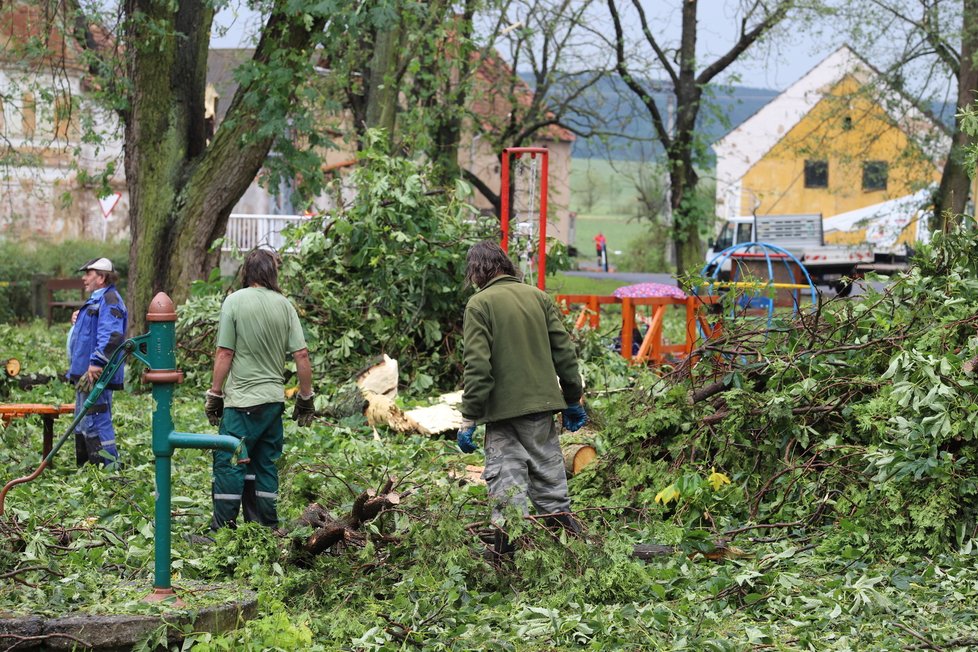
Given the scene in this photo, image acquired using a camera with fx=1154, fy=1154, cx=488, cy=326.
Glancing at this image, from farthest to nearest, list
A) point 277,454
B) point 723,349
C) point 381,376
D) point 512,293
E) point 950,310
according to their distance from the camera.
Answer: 1. point 381,376
2. point 723,349
3. point 950,310
4. point 277,454
5. point 512,293

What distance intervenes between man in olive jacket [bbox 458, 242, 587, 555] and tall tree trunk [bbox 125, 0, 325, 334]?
23.8 feet

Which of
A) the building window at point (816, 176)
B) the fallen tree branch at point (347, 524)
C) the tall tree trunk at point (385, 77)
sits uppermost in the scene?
the building window at point (816, 176)

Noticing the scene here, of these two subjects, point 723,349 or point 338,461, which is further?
point 338,461

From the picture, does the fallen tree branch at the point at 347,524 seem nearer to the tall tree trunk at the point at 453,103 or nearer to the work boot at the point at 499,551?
the work boot at the point at 499,551

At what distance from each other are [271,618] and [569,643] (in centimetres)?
124

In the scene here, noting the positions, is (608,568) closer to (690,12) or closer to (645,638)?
(645,638)

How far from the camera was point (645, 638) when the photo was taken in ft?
15.8

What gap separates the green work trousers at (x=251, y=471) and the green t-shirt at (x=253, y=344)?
0.26 feet

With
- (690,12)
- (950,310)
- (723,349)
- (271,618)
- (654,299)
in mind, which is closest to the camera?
(271,618)

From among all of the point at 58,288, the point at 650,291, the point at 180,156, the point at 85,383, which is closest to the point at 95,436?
the point at 85,383

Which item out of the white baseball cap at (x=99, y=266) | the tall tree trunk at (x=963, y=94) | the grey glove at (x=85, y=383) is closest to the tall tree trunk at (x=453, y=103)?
the tall tree trunk at (x=963, y=94)

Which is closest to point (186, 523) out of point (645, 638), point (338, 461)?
point (338, 461)

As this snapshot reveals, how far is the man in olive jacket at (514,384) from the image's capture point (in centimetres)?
582

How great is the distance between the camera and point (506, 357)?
5879mm
